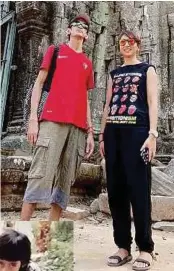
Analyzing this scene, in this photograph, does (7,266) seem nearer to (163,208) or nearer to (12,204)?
(12,204)

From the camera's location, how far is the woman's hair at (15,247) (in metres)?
1.33

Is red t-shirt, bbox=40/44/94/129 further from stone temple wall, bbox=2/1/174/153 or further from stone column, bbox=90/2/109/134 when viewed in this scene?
stone column, bbox=90/2/109/134

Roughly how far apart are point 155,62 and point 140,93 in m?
4.09

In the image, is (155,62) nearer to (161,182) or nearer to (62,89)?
(161,182)

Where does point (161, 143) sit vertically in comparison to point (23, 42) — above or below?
below

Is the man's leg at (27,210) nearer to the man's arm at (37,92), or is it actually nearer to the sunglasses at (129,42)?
the man's arm at (37,92)

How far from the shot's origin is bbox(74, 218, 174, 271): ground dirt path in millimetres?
1999

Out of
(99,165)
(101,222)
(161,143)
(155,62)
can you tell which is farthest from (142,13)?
(101,222)

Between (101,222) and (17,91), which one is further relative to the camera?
(17,91)

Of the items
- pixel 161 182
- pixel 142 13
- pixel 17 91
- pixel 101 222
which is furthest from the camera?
pixel 142 13

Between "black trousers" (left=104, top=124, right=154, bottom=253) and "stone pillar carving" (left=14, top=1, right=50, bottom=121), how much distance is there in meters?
3.18

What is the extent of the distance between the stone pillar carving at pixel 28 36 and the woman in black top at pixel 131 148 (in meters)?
3.08

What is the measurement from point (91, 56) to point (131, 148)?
407cm

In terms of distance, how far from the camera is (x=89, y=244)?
2.68 metres
